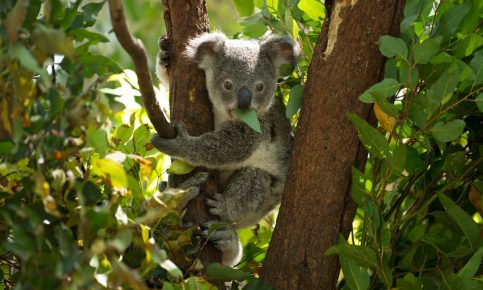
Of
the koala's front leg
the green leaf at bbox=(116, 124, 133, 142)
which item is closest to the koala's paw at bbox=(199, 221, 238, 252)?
the koala's front leg

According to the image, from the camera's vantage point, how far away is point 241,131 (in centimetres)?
411

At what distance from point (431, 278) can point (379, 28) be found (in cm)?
103

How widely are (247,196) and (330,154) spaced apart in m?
1.14

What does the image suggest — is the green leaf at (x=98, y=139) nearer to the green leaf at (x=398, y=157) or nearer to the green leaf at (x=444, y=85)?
the green leaf at (x=398, y=157)

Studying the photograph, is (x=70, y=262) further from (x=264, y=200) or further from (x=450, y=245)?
(x=264, y=200)

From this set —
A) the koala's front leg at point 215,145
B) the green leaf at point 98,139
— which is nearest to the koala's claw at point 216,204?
the koala's front leg at point 215,145

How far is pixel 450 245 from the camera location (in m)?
3.11

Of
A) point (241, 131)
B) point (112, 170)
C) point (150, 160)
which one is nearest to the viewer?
point (112, 170)

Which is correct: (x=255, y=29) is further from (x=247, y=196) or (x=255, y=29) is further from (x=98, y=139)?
(x=98, y=139)

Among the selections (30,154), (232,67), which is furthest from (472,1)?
(30,154)

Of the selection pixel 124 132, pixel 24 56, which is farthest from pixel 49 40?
pixel 124 132

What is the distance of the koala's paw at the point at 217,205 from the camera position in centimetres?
346

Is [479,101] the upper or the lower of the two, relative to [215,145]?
upper

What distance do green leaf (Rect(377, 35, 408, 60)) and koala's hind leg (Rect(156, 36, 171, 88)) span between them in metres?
1.40
